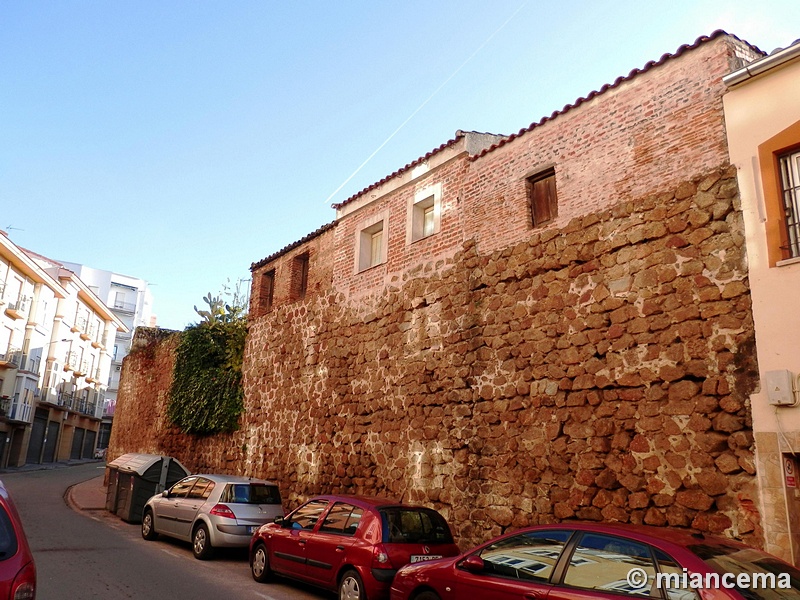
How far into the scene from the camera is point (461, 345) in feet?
33.9

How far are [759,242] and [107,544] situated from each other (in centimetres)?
1161

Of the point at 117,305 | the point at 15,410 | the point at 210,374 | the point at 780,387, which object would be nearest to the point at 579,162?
the point at 780,387

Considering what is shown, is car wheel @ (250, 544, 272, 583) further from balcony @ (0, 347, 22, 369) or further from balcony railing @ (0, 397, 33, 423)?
balcony railing @ (0, 397, 33, 423)

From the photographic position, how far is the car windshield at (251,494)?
1091 centimetres

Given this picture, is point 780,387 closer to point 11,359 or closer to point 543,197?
point 543,197

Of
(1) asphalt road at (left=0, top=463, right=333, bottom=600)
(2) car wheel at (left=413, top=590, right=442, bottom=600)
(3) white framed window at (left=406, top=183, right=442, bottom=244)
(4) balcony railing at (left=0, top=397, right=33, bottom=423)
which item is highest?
(3) white framed window at (left=406, top=183, right=442, bottom=244)

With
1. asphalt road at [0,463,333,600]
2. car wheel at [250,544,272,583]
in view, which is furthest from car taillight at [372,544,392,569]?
car wheel at [250,544,272,583]

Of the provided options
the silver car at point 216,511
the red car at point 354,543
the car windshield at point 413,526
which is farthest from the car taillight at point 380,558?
the silver car at point 216,511

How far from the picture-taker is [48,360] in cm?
4238

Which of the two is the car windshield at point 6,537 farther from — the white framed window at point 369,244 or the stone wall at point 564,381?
the white framed window at point 369,244

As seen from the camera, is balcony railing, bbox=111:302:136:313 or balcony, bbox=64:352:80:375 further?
balcony railing, bbox=111:302:136:313

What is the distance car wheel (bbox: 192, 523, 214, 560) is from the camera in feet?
34.1

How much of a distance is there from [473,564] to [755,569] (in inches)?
86.6

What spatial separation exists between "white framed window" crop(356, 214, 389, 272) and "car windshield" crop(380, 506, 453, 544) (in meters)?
6.52
